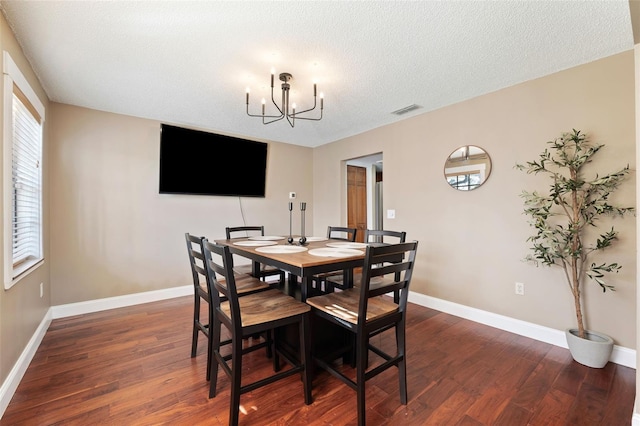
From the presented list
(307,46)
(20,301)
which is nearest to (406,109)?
(307,46)

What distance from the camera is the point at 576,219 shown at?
7.03 ft

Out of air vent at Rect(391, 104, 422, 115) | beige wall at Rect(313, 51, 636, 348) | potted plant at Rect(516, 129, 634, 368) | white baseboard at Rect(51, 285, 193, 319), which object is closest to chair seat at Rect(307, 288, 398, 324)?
potted plant at Rect(516, 129, 634, 368)

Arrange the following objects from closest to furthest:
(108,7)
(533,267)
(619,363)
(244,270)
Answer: (108,7)
(619,363)
(533,267)
(244,270)

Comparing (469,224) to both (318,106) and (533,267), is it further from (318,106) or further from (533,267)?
(318,106)

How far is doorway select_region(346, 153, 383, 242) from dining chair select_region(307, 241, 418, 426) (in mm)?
3411

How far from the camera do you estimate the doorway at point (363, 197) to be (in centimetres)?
520

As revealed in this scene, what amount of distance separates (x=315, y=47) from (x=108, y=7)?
1.28m

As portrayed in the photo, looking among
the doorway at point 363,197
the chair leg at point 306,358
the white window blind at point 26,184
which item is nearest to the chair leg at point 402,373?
the chair leg at point 306,358

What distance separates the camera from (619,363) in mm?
2076

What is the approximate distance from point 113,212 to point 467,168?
13.5ft

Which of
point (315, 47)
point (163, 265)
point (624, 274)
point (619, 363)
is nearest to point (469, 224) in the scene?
point (624, 274)

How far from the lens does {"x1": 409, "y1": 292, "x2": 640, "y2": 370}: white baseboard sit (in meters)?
2.07

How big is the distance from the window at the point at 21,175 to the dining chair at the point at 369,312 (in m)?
2.03

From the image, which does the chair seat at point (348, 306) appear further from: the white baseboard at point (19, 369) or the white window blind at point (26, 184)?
the white window blind at point (26, 184)
